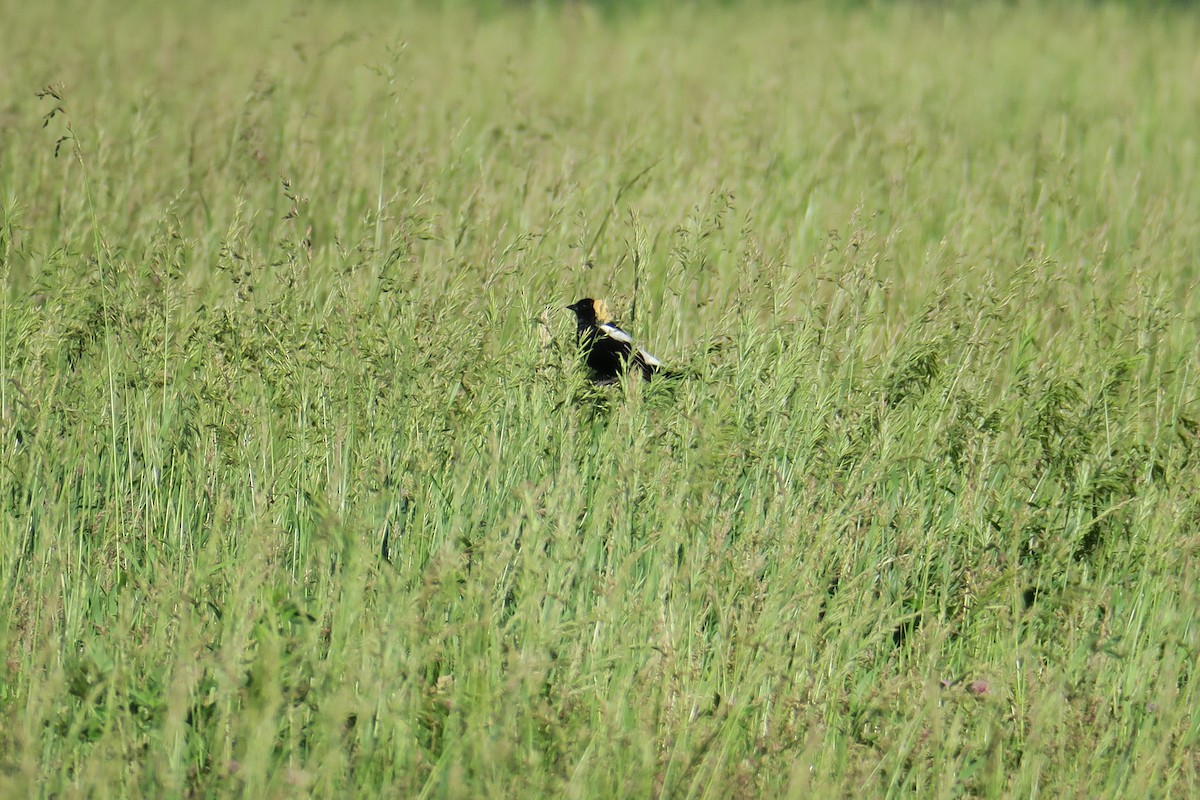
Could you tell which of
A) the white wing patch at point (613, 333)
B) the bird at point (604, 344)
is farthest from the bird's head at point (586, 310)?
the white wing patch at point (613, 333)

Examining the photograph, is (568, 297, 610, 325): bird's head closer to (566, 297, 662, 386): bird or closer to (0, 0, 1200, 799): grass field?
(566, 297, 662, 386): bird

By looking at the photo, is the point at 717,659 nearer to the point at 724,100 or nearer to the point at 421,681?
the point at 421,681

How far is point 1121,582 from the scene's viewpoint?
9.84 feet

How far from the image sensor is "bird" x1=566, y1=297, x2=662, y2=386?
11.6 ft

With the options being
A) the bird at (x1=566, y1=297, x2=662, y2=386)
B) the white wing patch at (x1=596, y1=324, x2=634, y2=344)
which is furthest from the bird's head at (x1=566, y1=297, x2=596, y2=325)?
the white wing patch at (x1=596, y1=324, x2=634, y2=344)

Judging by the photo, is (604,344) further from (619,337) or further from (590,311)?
(590,311)

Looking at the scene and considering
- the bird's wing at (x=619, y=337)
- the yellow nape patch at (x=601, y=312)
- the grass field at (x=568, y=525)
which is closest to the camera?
the grass field at (x=568, y=525)

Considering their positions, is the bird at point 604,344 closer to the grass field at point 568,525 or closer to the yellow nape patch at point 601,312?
the yellow nape patch at point 601,312

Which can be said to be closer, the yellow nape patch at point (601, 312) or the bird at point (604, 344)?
the bird at point (604, 344)

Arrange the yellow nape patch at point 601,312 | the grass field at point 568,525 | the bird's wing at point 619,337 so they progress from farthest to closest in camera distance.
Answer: the yellow nape patch at point 601,312 → the bird's wing at point 619,337 → the grass field at point 568,525

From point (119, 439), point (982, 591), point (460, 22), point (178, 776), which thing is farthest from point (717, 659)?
point (460, 22)

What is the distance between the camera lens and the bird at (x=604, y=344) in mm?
3549

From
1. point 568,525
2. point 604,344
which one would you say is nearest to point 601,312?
point 604,344

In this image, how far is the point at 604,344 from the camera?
3.63 metres
